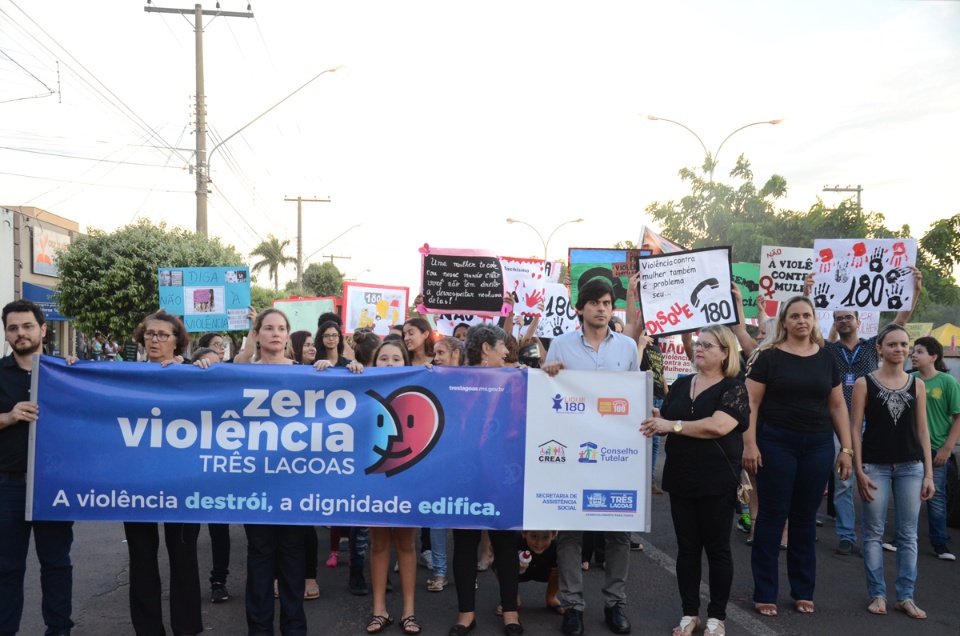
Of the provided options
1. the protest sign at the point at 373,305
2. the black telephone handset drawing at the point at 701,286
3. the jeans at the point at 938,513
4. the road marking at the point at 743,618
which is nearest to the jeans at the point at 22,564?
the road marking at the point at 743,618

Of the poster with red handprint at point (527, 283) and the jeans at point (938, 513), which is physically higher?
the poster with red handprint at point (527, 283)

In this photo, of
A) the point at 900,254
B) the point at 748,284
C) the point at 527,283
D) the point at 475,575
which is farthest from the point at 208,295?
the point at 900,254

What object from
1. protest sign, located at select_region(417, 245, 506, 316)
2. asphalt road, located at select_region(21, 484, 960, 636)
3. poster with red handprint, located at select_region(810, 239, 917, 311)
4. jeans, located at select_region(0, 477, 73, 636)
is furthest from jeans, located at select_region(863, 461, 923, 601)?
jeans, located at select_region(0, 477, 73, 636)

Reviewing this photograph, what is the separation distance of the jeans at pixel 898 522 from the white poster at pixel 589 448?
1.79m

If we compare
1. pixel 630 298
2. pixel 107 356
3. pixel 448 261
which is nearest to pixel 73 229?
pixel 107 356

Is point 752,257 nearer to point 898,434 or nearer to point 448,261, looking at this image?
point 448,261

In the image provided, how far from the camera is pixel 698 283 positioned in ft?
21.9

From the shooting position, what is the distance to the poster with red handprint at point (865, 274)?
8406mm

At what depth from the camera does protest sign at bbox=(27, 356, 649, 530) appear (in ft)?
16.1

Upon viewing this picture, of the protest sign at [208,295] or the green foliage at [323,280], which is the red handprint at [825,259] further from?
the green foliage at [323,280]

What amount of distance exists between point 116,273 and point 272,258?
172ft

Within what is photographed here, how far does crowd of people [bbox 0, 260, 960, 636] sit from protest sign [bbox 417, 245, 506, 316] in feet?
10.7

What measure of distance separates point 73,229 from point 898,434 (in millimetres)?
42156

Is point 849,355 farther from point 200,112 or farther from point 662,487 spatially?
point 200,112
